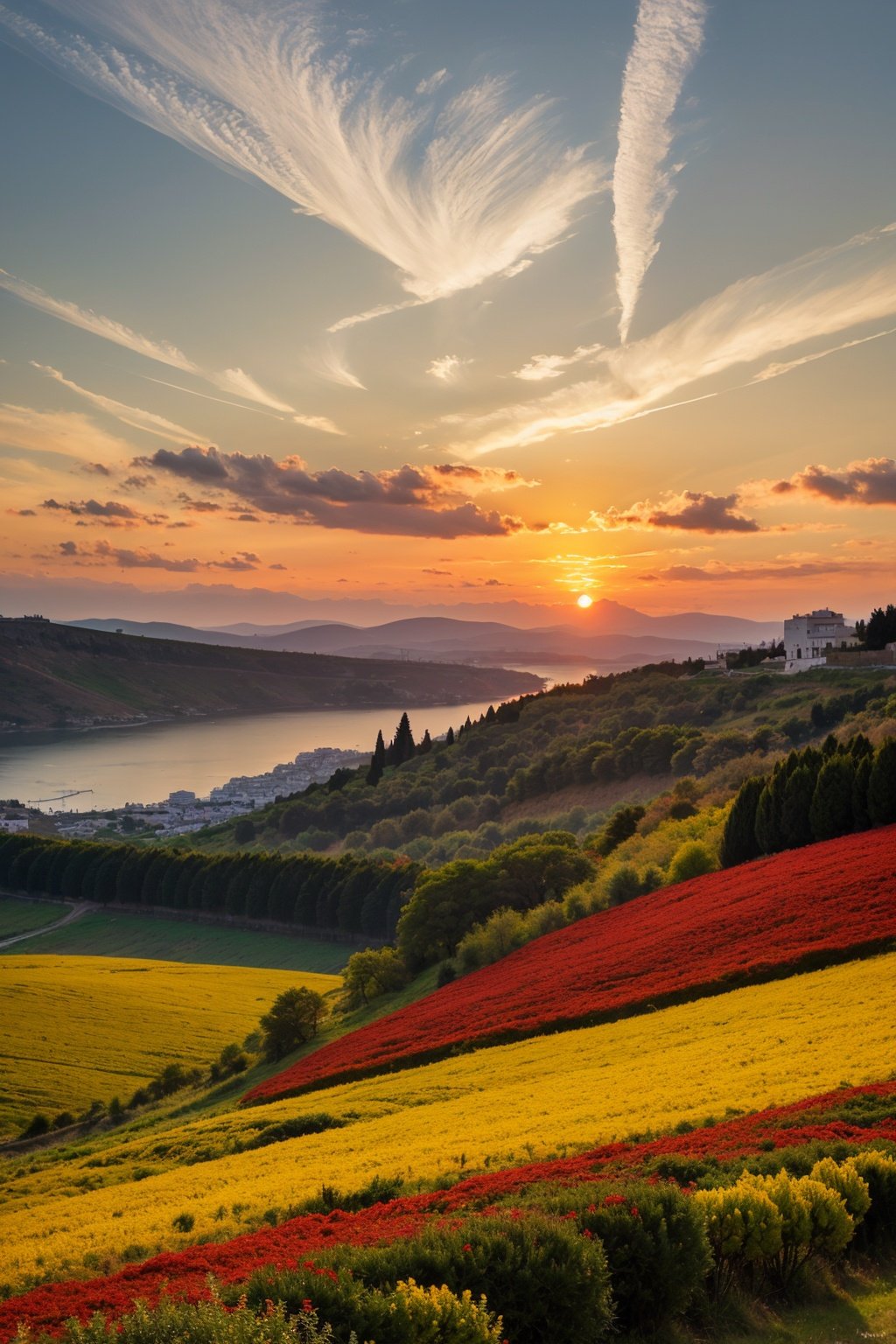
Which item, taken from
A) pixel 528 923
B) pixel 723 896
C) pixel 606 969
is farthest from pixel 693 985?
pixel 528 923

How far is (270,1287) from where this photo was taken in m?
9.25

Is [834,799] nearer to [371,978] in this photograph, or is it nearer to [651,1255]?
[371,978]

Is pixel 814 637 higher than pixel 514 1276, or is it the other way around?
pixel 814 637

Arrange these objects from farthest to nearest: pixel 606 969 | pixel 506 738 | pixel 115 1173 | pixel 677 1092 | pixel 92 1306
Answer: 1. pixel 506 738
2. pixel 606 969
3. pixel 115 1173
4. pixel 677 1092
5. pixel 92 1306

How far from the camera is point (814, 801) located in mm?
44250

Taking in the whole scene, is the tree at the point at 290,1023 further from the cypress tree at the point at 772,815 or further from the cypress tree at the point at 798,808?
the cypress tree at the point at 798,808

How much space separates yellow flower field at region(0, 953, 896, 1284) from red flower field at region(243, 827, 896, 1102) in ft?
4.56

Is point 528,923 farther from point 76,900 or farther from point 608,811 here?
point 76,900

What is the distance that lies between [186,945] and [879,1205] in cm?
8404

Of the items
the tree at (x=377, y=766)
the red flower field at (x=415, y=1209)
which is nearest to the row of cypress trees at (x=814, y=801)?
the red flower field at (x=415, y=1209)

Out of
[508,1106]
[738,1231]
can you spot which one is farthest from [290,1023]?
[738,1231]

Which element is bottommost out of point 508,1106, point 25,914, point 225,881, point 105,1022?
point 25,914

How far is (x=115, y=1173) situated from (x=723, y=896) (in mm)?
22660

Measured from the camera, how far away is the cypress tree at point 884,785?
40.3 meters
